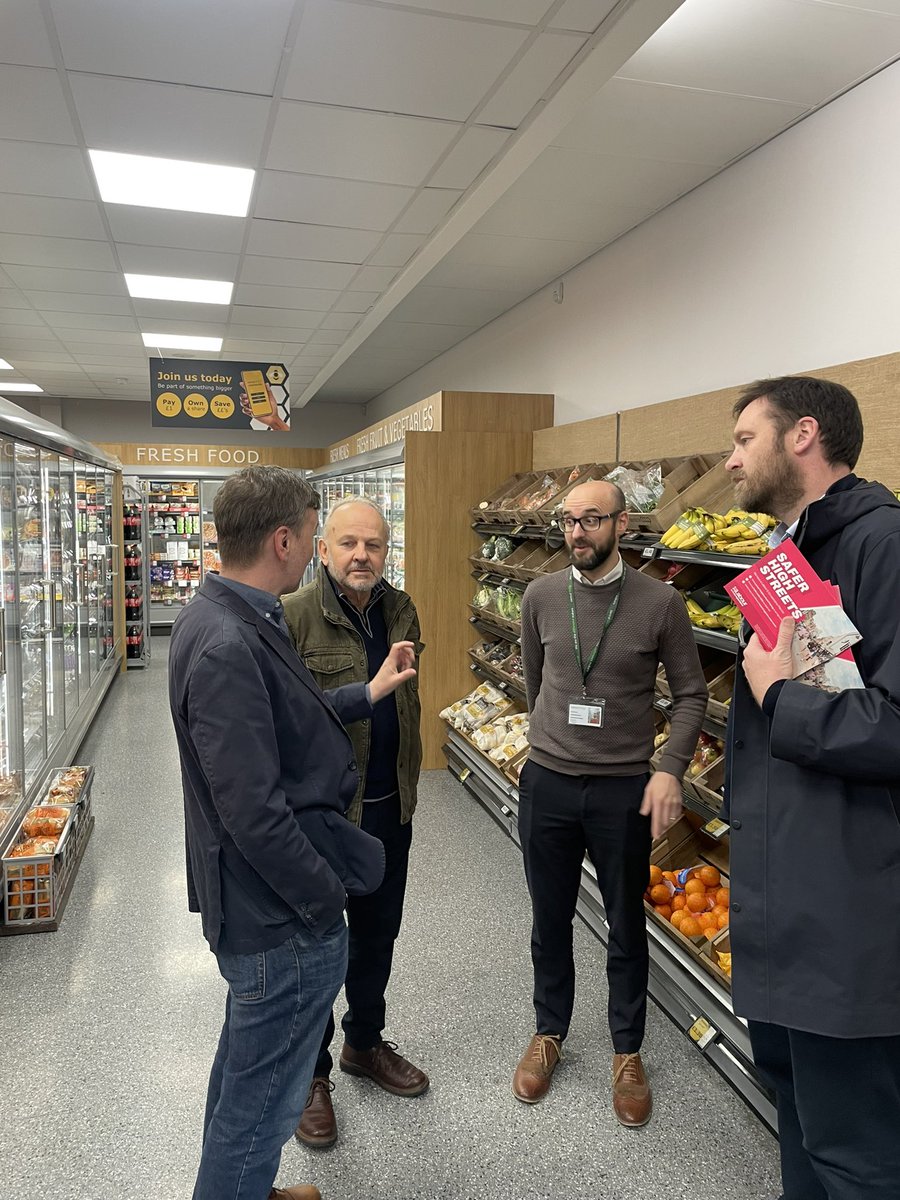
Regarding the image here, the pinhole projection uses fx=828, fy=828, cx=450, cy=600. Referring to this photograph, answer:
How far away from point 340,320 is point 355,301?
716 millimetres

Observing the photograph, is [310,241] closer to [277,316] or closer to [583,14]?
[277,316]

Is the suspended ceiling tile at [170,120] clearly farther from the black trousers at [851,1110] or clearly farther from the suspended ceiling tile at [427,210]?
the black trousers at [851,1110]

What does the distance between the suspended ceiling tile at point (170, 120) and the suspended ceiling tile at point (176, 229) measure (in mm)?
809

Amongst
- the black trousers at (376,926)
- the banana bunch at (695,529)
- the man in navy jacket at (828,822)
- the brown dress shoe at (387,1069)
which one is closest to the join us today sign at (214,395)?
the banana bunch at (695,529)

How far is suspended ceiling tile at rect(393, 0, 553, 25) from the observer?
2.71m

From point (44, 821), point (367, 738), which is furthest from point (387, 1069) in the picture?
point (44, 821)

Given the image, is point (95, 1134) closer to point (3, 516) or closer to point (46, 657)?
point (3, 516)

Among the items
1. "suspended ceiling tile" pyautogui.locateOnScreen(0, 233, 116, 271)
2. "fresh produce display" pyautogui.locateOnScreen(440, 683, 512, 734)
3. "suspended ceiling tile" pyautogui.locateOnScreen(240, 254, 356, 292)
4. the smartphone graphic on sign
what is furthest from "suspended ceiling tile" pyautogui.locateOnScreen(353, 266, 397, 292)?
"fresh produce display" pyautogui.locateOnScreen(440, 683, 512, 734)

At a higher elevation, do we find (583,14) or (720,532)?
(583,14)

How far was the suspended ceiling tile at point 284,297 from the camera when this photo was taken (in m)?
6.33

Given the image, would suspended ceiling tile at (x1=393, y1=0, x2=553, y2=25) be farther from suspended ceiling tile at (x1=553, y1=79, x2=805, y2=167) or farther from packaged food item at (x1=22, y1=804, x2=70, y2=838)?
packaged food item at (x1=22, y1=804, x2=70, y2=838)

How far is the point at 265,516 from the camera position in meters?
1.70

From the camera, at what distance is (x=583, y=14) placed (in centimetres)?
277

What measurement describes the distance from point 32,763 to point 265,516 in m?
3.86
